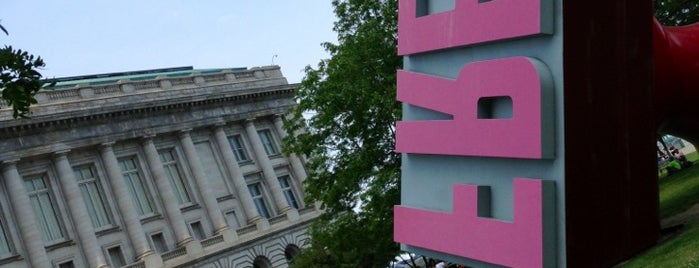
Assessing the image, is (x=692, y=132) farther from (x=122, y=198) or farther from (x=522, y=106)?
(x=122, y=198)

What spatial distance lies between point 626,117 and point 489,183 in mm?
2763

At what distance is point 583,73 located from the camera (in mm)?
20766

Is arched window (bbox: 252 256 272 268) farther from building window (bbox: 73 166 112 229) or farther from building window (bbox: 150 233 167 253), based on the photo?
building window (bbox: 73 166 112 229)

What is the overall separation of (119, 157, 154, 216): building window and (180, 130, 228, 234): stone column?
144 inches

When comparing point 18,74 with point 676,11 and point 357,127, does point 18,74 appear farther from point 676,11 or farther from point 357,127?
point 676,11

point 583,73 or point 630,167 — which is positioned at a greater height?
point 583,73

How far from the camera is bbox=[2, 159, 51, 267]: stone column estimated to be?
60.3 metres

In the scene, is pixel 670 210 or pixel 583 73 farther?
pixel 670 210

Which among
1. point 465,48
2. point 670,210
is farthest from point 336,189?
point 465,48

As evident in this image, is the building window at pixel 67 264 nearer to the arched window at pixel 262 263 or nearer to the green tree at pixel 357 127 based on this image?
the arched window at pixel 262 263

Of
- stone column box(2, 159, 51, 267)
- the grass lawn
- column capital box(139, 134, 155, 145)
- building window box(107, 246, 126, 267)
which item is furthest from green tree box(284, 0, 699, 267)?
column capital box(139, 134, 155, 145)

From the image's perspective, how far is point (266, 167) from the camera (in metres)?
75.4

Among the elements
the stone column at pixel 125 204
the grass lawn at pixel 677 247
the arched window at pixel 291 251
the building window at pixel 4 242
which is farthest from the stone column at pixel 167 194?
the grass lawn at pixel 677 247

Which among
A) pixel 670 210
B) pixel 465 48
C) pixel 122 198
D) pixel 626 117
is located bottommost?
pixel 122 198
